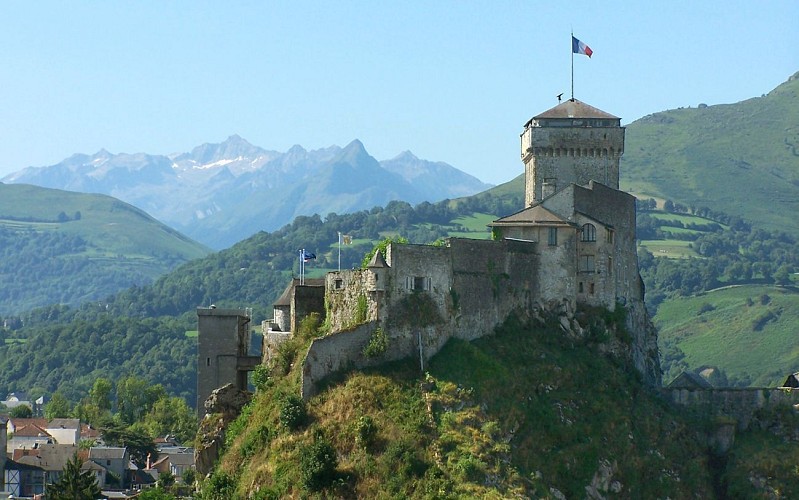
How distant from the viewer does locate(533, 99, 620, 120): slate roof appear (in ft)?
274

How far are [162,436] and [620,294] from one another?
6568 cm

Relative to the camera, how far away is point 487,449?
65.2 meters

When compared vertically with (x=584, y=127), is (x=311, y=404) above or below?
below

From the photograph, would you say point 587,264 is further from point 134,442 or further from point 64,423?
point 64,423

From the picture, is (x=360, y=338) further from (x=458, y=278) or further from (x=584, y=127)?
(x=584, y=127)

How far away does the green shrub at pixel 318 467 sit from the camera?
211 ft

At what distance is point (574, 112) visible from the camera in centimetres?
8362

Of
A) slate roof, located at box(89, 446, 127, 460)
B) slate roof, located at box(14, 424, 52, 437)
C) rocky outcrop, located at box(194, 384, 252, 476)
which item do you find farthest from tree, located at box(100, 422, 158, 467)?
rocky outcrop, located at box(194, 384, 252, 476)

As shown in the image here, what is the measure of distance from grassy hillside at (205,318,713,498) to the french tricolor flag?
1998 cm

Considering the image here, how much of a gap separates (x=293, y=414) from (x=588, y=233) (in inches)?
777

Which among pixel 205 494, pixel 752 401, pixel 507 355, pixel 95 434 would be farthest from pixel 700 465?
pixel 95 434

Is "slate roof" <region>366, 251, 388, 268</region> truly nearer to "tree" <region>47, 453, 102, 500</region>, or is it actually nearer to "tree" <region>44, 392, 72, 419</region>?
"tree" <region>47, 453, 102, 500</region>

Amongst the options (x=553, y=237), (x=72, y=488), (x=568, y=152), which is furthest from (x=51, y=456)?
(x=553, y=237)

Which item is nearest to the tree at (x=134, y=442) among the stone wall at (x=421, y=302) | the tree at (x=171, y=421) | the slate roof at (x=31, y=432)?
the tree at (x=171, y=421)
